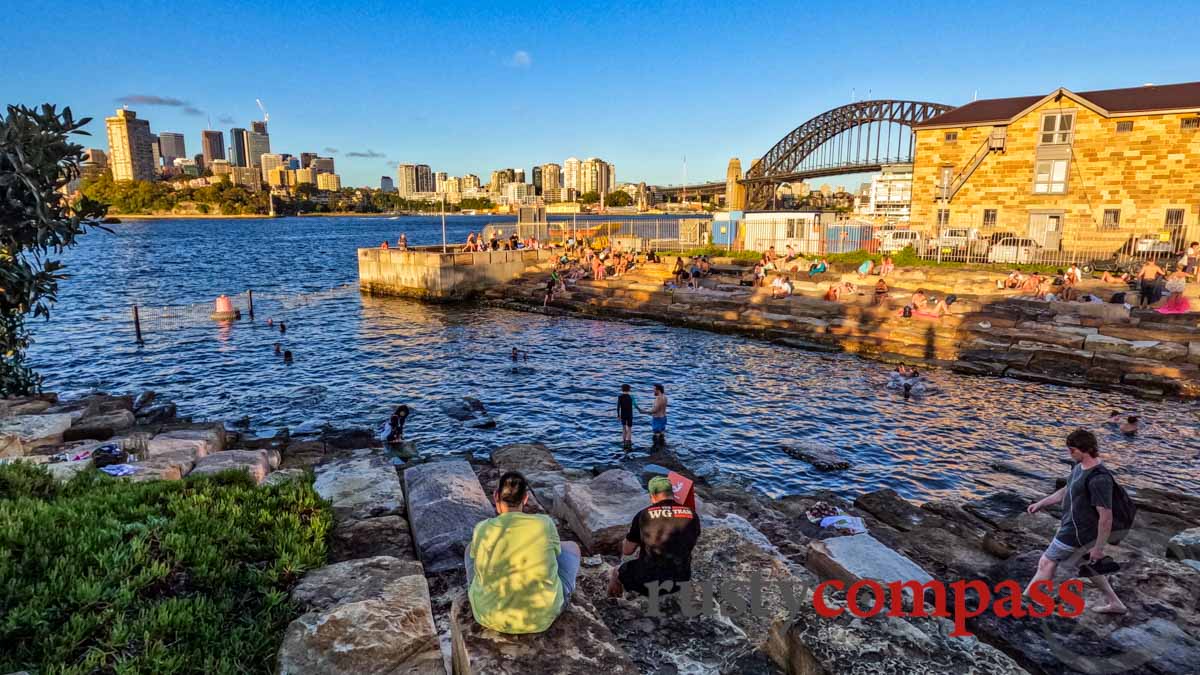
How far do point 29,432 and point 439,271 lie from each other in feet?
88.5

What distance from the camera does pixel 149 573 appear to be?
4863 millimetres

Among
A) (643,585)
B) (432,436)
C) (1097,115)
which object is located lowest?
(432,436)

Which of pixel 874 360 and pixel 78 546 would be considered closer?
pixel 78 546

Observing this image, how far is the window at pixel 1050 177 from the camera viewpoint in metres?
33.6

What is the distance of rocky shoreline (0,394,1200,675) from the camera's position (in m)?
4.18

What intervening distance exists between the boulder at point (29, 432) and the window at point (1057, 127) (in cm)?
4349

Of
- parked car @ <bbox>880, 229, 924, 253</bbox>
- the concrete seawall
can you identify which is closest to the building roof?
parked car @ <bbox>880, 229, 924, 253</bbox>

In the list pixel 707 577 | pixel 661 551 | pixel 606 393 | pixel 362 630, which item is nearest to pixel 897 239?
pixel 606 393

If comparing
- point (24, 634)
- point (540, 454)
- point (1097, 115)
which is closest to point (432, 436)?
point (540, 454)

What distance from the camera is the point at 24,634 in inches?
165

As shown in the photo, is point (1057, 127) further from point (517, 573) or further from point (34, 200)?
point (34, 200)

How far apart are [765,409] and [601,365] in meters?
7.05

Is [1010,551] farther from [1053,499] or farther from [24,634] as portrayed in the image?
[24,634]

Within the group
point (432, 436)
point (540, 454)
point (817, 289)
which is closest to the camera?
point (540, 454)
